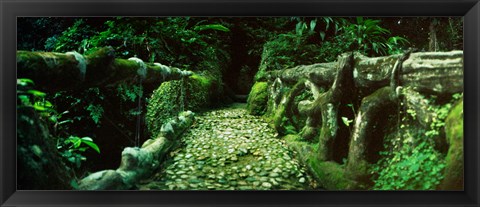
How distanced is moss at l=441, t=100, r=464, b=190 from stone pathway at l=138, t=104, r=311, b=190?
1.15 m

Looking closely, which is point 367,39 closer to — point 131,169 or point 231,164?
point 231,164

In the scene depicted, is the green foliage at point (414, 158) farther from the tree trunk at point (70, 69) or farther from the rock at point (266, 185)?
the tree trunk at point (70, 69)

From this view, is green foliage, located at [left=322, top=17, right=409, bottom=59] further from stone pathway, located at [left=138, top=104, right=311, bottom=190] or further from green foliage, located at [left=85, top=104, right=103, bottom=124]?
green foliage, located at [left=85, top=104, right=103, bottom=124]

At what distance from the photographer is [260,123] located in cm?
535

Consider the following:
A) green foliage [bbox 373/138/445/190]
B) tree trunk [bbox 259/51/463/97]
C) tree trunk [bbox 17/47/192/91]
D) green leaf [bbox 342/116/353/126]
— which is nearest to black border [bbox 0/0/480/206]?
green foliage [bbox 373/138/445/190]

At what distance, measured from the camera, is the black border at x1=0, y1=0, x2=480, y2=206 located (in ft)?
7.97

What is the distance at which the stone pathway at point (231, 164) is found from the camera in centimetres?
278

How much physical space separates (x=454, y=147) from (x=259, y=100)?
169 inches

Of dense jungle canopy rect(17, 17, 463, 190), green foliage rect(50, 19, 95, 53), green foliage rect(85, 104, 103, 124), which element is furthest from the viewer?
green foliage rect(85, 104, 103, 124)

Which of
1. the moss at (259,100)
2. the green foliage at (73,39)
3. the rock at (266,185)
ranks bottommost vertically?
the rock at (266,185)

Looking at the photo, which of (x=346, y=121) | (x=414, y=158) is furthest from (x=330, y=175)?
(x=414, y=158)

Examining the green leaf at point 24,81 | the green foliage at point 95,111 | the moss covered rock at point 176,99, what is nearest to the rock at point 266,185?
the green leaf at point 24,81

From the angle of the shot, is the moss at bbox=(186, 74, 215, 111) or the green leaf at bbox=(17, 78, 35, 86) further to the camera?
the moss at bbox=(186, 74, 215, 111)
